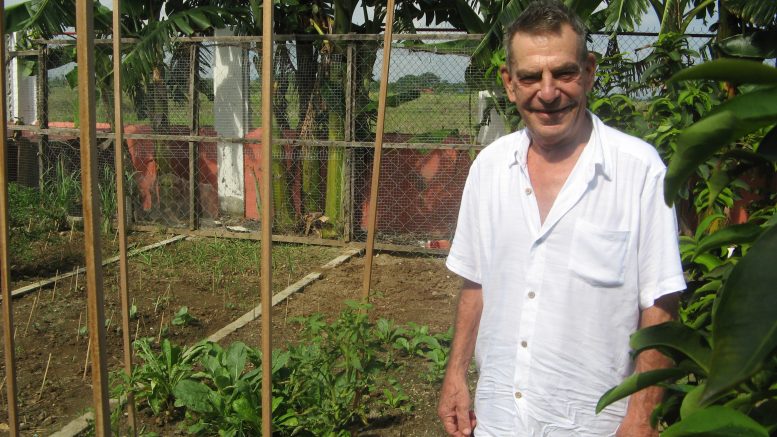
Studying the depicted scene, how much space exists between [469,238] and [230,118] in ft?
22.1

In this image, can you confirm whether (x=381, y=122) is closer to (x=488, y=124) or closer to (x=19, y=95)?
(x=488, y=124)

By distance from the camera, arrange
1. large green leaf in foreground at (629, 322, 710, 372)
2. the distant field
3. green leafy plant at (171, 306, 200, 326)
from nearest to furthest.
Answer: large green leaf in foreground at (629, 322, 710, 372) < green leafy plant at (171, 306, 200, 326) < the distant field

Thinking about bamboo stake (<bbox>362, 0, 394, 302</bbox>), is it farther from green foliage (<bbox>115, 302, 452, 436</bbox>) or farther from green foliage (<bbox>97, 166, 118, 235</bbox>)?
green foliage (<bbox>97, 166, 118, 235</bbox>)

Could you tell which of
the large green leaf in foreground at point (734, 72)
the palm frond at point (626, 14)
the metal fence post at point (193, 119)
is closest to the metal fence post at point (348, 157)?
the metal fence post at point (193, 119)

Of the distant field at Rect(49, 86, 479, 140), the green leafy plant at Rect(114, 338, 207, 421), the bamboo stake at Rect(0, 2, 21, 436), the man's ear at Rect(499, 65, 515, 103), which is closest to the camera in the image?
the man's ear at Rect(499, 65, 515, 103)

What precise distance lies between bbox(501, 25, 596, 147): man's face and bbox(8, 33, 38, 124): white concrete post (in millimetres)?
8947

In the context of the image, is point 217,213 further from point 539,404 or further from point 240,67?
point 539,404

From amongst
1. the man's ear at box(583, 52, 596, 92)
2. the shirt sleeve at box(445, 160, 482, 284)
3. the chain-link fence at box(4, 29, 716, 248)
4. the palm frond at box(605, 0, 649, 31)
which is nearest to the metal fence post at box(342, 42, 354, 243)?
the chain-link fence at box(4, 29, 716, 248)

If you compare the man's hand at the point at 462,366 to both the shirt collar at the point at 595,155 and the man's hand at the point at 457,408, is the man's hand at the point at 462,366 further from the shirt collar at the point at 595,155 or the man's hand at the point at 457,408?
the shirt collar at the point at 595,155

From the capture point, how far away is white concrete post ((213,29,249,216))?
329 inches

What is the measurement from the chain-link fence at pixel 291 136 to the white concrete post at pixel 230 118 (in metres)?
0.01

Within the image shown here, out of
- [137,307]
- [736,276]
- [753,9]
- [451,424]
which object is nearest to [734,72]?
[736,276]

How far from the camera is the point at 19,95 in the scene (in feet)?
35.8

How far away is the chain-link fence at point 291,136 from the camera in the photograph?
7457 millimetres
